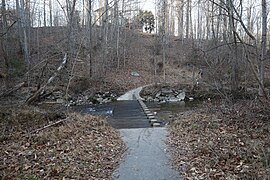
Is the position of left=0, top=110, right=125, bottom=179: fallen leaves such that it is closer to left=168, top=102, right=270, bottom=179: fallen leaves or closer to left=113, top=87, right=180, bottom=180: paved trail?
left=113, top=87, right=180, bottom=180: paved trail

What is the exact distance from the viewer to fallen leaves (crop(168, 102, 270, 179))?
4973mm

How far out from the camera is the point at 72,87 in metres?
20.7

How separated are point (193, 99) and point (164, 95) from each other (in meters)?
2.23

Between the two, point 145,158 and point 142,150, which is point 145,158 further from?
point 142,150

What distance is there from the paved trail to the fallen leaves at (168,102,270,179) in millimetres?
284

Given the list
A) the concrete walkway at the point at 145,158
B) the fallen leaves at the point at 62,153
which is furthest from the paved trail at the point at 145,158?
the fallen leaves at the point at 62,153

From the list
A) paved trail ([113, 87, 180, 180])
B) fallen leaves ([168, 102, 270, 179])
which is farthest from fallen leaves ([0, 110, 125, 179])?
fallen leaves ([168, 102, 270, 179])

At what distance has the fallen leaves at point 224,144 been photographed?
497cm

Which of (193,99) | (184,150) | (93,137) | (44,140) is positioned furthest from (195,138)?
(193,99)

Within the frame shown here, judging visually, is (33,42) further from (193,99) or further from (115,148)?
(115,148)

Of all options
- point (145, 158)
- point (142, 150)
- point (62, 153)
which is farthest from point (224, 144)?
point (62, 153)

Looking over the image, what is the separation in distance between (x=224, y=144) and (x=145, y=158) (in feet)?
6.13

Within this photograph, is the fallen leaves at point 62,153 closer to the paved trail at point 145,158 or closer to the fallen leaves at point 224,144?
the paved trail at point 145,158

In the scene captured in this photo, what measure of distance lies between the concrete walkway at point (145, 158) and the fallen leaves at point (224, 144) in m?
0.29
